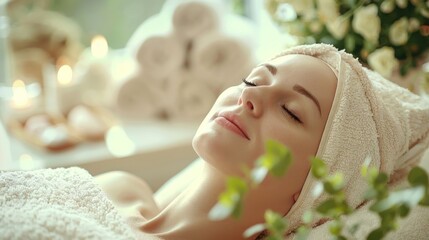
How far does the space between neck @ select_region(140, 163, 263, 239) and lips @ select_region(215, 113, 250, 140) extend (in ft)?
0.29

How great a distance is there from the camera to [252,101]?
1108mm

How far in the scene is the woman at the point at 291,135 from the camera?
43.0 inches

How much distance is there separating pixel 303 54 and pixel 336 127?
176mm

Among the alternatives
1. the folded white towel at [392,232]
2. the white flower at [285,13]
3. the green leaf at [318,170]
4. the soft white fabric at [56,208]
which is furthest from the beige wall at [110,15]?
the green leaf at [318,170]

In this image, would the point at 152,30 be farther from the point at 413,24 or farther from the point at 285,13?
the point at 413,24

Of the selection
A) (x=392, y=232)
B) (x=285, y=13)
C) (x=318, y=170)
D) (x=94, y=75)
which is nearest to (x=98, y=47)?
(x=94, y=75)

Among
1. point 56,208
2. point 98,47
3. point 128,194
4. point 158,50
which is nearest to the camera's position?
point 56,208

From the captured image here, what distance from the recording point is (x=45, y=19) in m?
2.08

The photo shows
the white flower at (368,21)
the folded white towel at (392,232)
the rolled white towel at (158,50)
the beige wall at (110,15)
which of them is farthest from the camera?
the beige wall at (110,15)

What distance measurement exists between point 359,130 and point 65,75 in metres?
1.17

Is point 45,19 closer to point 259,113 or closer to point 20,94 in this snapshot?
point 20,94

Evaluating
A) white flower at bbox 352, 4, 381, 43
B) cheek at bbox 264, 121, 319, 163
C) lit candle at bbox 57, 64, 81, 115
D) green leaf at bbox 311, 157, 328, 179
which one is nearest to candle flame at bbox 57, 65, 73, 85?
lit candle at bbox 57, 64, 81, 115

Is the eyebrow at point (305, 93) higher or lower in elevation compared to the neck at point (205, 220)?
higher

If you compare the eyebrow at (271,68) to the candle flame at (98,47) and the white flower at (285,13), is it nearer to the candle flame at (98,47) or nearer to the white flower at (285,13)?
the white flower at (285,13)
